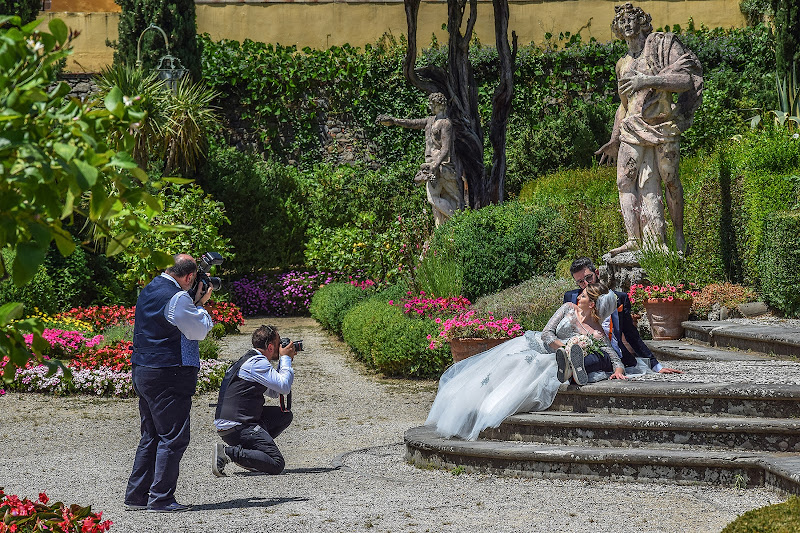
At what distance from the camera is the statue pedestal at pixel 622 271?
10750 millimetres

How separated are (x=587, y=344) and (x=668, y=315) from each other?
12.0 feet

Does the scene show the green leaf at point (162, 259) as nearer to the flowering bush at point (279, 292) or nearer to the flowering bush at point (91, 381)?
the flowering bush at point (91, 381)

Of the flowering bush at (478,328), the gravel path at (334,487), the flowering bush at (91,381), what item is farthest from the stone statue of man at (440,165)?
the gravel path at (334,487)

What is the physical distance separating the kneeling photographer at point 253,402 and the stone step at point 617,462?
1042 mm

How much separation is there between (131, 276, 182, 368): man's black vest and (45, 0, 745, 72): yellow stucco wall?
16.3m

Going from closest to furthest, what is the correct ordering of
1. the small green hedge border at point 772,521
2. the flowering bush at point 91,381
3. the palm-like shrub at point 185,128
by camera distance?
1. the small green hedge border at point 772,521
2. the flowering bush at point 91,381
3. the palm-like shrub at point 185,128

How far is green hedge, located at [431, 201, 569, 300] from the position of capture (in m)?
12.6

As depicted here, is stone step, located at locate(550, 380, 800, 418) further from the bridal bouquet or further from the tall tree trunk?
the tall tree trunk

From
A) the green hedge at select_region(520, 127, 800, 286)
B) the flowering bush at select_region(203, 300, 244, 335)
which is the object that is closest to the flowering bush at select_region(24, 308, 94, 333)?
the flowering bush at select_region(203, 300, 244, 335)

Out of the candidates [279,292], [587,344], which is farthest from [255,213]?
[587,344]

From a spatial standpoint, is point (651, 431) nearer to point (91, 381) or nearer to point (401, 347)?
point (401, 347)

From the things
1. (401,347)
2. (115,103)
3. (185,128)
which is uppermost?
(185,128)

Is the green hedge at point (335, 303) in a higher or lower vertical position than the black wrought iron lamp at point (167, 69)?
lower

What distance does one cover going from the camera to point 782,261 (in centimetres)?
949
